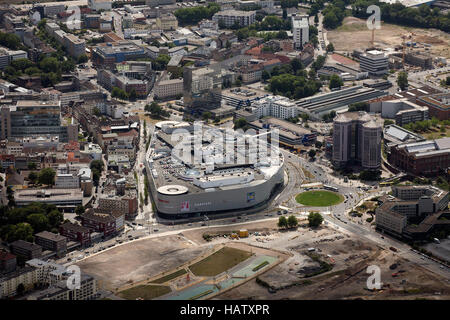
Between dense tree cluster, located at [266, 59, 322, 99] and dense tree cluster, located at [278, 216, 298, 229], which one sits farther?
dense tree cluster, located at [266, 59, 322, 99]

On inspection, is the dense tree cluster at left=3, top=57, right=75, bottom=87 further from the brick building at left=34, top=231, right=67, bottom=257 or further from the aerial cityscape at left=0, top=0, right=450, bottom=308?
the brick building at left=34, top=231, right=67, bottom=257

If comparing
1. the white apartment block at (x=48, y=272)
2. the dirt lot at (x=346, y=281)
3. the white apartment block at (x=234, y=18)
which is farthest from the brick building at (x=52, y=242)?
the white apartment block at (x=234, y=18)

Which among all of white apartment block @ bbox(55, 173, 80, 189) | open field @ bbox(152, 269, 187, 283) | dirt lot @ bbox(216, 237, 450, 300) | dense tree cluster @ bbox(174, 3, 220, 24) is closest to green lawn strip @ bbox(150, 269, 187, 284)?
open field @ bbox(152, 269, 187, 283)

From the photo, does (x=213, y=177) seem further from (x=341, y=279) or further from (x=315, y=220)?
(x=341, y=279)

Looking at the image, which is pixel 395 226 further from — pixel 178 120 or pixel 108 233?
pixel 178 120

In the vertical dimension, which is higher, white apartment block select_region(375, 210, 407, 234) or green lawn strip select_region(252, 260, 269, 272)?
→ white apartment block select_region(375, 210, 407, 234)

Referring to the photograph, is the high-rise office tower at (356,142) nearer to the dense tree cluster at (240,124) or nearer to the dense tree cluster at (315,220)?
the dense tree cluster at (240,124)

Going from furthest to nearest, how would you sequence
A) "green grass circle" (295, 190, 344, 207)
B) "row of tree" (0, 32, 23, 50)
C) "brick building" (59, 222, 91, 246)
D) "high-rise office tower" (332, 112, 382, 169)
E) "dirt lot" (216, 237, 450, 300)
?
"row of tree" (0, 32, 23, 50) < "high-rise office tower" (332, 112, 382, 169) < "green grass circle" (295, 190, 344, 207) < "brick building" (59, 222, 91, 246) < "dirt lot" (216, 237, 450, 300)
